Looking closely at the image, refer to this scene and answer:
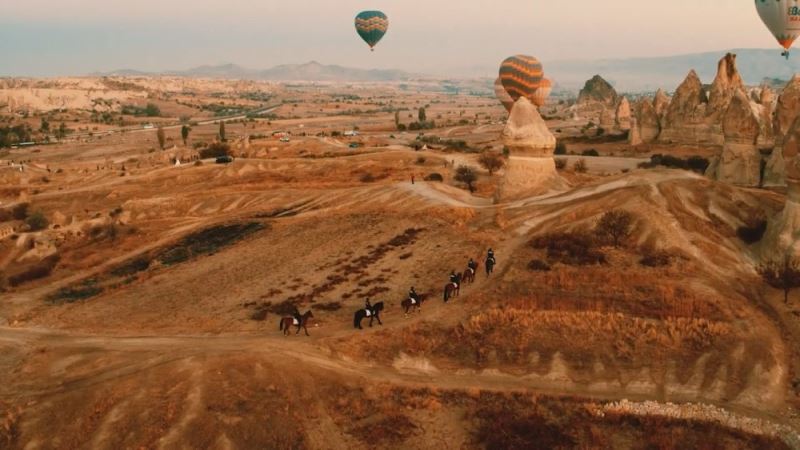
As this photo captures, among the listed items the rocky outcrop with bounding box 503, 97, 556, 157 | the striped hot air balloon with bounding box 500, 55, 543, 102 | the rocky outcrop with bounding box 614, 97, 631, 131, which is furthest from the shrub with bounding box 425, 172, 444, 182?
the rocky outcrop with bounding box 614, 97, 631, 131

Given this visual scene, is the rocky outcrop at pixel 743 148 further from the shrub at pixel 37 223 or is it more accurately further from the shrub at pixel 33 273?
the shrub at pixel 37 223

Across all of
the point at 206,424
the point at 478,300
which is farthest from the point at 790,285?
the point at 206,424

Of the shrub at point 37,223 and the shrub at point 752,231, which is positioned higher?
the shrub at point 752,231

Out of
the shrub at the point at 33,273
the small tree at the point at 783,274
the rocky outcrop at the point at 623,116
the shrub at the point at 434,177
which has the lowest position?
the shrub at the point at 33,273

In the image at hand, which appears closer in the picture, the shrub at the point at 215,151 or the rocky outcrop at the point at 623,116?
the shrub at the point at 215,151

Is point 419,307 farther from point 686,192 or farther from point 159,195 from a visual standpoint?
point 159,195

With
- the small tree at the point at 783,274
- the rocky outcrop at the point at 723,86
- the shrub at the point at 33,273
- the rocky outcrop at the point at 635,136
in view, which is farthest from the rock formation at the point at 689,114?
the shrub at the point at 33,273

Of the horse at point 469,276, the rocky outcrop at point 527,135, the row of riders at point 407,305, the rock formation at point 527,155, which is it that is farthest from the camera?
the rock formation at point 527,155

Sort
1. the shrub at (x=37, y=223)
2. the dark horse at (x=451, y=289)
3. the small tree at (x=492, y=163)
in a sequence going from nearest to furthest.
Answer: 1. the dark horse at (x=451, y=289)
2. the shrub at (x=37, y=223)
3. the small tree at (x=492, y=163)
